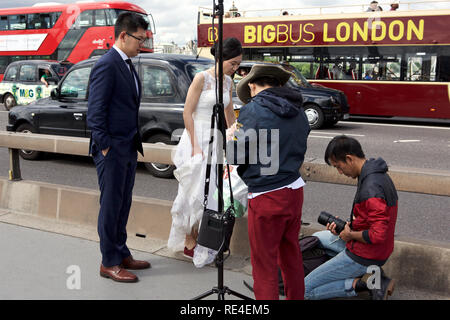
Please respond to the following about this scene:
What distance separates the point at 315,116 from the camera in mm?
14000

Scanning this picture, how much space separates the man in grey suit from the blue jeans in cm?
123

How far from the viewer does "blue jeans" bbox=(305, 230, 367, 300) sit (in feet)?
11.2

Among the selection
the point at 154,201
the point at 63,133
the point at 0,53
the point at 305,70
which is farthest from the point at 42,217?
the point at 0,53

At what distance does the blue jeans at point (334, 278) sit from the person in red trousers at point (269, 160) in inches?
22.5

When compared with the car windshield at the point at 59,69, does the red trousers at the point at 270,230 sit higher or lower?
lower

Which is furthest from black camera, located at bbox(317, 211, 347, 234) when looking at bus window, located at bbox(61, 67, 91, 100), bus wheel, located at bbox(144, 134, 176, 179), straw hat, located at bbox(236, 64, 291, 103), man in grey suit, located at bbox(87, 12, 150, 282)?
bus window, located at bbox(61, 67, 91, 100)

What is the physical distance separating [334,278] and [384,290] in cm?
31

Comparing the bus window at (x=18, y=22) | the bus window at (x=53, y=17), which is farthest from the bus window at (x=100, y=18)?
the bus window at (x=18, y=22)

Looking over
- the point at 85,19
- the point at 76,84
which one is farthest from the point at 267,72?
the point at 85,19

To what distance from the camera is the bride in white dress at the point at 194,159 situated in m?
4.06

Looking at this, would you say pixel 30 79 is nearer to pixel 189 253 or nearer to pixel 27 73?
pixel 27 73

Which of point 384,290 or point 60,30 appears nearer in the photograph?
point 384,290

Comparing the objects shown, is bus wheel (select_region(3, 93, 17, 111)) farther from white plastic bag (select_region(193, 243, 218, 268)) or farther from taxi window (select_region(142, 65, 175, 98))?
white plastic bag (select_region(193, 243, 218, 268))

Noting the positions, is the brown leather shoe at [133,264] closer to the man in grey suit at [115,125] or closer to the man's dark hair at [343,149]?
the man in grey suit at [115,125]
